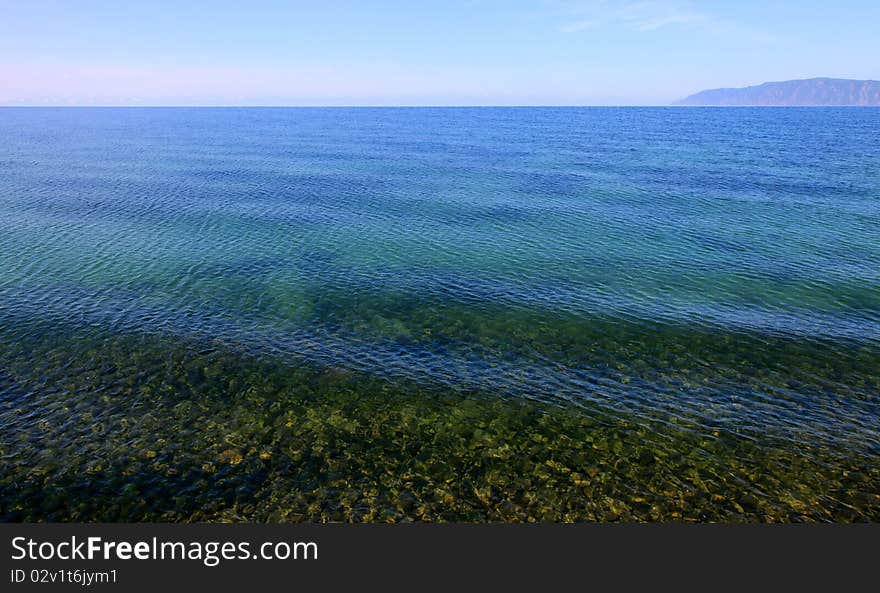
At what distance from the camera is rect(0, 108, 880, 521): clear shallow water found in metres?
33.8

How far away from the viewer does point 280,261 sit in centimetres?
7662

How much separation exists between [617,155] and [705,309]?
446ft

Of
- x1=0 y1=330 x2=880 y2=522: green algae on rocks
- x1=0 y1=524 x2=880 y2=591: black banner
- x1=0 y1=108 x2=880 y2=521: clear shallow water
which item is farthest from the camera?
x1=0 y1=108 x2=880 y2=521: clear shallow water

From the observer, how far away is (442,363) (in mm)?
49688

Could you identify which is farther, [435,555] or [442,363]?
[442,363]

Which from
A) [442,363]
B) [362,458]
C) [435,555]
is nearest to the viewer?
[435,555]

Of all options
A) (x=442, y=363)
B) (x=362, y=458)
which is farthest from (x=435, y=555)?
(x=442, y=363)

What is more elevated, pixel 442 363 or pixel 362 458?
pixel 442 363

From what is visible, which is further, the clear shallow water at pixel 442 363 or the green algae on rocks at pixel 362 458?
the clear shallow water at pixel 442 363

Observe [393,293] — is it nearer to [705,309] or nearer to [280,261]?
[280,261]

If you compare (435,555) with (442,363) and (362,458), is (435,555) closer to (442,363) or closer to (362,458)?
(362,458)

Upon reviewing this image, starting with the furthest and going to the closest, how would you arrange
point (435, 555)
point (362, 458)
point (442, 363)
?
point (442, 363) < point (362, 458) < point (435, 555)

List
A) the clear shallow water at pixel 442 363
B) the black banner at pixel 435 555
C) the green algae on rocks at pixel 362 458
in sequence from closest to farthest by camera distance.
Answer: the black banner at pixel 435 555 < the green algae on rocks at pixel 362 458 < the clear shallow water at pixel 442 363

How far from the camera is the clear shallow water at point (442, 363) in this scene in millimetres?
33781
